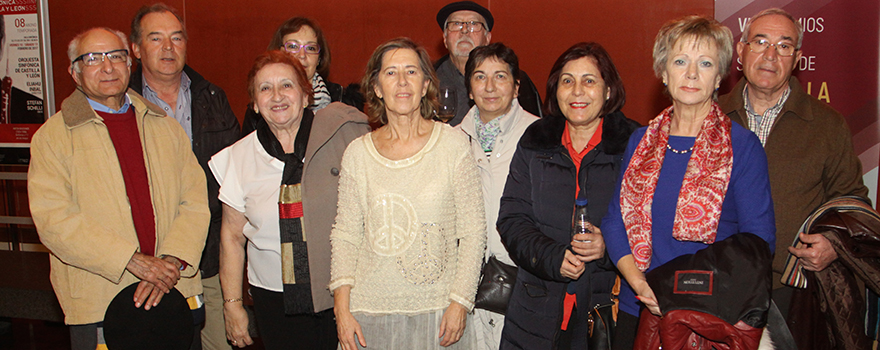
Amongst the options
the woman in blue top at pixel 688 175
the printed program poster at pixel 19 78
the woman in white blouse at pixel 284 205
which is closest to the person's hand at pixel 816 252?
the woman in blue top at pixel 688 175

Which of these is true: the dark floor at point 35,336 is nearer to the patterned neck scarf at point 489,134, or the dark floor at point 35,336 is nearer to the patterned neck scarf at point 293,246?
the patterned neck scarf at point 293,246

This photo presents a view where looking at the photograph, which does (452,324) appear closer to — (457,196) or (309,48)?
(457,196)

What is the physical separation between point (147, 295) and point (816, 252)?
3021 millimetres

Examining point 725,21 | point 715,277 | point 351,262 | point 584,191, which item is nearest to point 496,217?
point 584,191

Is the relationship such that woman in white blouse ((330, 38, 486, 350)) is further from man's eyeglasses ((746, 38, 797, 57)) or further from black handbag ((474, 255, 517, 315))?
man's eyeglasses ((746, 38, 797, 57))

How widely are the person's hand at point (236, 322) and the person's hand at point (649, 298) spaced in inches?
72.3

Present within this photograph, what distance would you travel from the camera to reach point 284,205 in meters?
2.50

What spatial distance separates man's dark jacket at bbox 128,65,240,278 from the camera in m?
3.24

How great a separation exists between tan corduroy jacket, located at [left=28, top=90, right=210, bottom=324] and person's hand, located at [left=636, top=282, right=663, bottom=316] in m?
2.11

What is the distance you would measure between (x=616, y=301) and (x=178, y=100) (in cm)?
276

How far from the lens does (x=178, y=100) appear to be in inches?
133

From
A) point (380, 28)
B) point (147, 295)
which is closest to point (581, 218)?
point (147, 295)

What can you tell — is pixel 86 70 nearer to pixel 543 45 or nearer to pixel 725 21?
pixel 543 45

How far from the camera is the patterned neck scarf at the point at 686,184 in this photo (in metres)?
1.87
